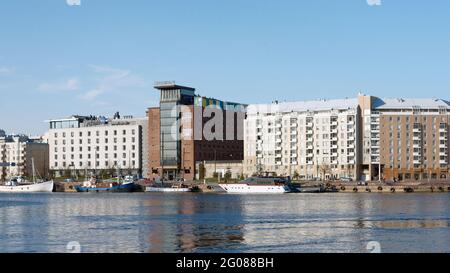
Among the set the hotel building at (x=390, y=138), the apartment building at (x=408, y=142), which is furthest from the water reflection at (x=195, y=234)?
the apartment building at (x=408, y=142)

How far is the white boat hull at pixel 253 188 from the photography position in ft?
503

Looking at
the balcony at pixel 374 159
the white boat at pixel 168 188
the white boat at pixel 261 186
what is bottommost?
the white boat at pixel 168 188

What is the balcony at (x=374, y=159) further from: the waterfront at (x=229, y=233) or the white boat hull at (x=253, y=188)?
the waterfront at (x=229, y=233)

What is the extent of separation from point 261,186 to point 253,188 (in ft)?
8.33

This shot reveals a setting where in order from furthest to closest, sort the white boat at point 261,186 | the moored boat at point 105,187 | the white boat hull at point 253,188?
1. the moored boat at point 105,187
2. the white boat at point 261,186
3. the white boat hull at point 253,188

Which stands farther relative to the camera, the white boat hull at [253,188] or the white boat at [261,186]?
the white boat at [261,186]

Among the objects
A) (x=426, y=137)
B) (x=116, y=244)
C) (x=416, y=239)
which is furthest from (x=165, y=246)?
(x=426, y=137)

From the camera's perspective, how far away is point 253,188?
513 ft

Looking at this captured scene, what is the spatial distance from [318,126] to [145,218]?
441 ft

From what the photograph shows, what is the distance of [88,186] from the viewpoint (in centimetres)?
18500

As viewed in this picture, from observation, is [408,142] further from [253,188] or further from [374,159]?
[253,188]

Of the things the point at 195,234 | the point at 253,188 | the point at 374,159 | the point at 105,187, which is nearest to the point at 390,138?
the point at 374,159

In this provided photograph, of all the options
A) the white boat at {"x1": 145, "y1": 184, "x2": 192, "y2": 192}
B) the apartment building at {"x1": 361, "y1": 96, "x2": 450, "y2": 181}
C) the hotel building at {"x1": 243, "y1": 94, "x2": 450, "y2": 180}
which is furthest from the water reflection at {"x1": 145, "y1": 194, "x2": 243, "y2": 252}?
the apartment building at {"x1": 361, "y1": 96, "x2": 450, "y2": 181}
